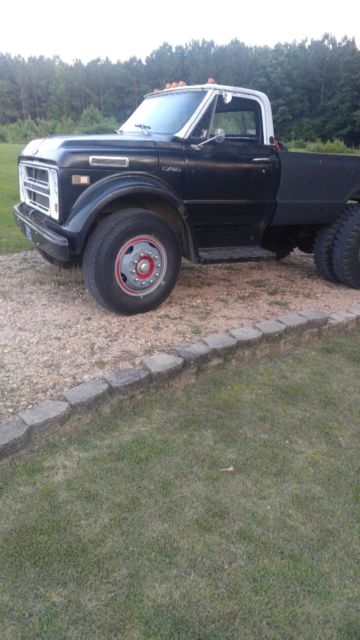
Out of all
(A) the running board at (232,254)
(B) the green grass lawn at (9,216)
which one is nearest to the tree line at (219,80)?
(B) the green grass lawn at (9,216)

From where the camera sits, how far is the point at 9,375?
3525mm

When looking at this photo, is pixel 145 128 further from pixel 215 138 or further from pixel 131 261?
pixel 131 261

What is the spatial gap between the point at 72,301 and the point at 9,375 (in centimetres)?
162

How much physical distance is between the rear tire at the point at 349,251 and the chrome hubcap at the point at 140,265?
7.56 ft

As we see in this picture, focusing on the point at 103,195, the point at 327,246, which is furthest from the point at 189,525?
the point at 327,246

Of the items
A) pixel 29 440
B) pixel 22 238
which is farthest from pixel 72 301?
pixel 22 238

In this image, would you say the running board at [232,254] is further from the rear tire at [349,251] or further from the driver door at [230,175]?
the rear tire at [349,251]

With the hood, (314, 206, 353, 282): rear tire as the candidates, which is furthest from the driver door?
(314, 206, 353, 282): rear tire

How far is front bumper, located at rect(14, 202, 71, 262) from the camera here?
4.34 metres

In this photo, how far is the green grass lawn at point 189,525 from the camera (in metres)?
1.98

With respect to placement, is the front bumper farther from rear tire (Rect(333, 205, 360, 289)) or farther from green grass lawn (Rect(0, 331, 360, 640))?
rear tire (Rect(333, 205, 360, 289))

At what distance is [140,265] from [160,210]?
0.62 m

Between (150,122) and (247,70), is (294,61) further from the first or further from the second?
(150,122)

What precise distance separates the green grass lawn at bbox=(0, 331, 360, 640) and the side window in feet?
10.1
